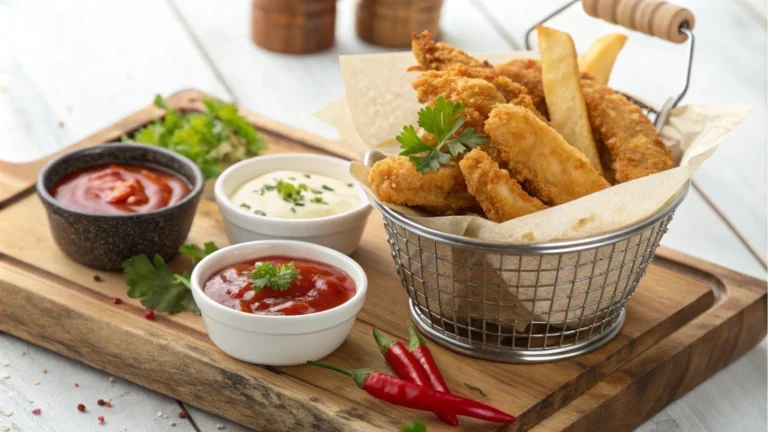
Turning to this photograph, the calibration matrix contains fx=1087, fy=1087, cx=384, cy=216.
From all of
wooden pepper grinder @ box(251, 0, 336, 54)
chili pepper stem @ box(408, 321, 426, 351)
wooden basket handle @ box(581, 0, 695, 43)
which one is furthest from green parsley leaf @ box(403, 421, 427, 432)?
wooden pepper grinder @ box(251, 0, 336, 54)

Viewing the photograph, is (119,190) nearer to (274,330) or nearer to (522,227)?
(274,330)

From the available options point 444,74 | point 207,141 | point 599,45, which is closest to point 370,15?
point 207,141

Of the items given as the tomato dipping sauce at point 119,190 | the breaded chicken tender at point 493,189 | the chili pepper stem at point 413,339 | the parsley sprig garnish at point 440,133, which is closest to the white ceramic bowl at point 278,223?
the tomato dipping sauce at point 119,190

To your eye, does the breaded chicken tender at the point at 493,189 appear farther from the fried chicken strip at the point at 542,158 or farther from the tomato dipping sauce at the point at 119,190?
the tomato dipping sauce at the point at 119,190

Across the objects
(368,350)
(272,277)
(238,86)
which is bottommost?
(238,86)

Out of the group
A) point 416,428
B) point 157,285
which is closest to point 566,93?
point 416,428

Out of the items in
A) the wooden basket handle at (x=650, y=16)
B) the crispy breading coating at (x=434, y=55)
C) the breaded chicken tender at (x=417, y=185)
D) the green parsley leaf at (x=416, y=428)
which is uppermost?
the wooden basket handle at (x=650, y=16)

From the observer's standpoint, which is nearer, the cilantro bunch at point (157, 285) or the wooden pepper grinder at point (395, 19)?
the cilantro bunch at point (157, 285)

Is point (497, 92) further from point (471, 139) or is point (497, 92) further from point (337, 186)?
point (337, 186)
